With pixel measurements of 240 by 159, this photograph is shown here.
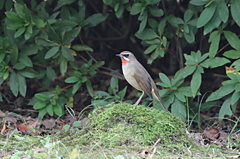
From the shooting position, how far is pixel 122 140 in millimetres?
4957

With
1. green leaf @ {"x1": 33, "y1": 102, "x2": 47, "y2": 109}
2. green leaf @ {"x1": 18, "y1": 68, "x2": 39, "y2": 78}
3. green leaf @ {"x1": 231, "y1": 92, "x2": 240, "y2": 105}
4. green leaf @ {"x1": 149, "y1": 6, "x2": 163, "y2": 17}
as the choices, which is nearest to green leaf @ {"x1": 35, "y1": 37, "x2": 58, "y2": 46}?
green leaf @ {"x1": 18, "y1": 68, "x2": 39, "y2": 78}

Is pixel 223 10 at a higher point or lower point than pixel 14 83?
higher

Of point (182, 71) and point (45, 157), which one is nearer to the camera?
point (45, 157)

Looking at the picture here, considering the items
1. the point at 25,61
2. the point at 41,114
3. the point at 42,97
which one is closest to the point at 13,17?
the point at 25,61

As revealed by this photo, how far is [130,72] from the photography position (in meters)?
7.16

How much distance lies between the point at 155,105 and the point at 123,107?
1702 mm

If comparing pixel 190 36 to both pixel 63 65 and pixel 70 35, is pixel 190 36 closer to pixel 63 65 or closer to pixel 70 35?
pixel 70 35

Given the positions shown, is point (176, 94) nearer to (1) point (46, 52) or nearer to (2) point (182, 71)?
(2) point (182, 71)

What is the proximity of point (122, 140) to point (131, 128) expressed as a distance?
0.28m

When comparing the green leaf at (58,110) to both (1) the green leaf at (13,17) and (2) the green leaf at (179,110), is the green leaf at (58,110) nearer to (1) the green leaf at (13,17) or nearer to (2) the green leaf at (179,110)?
(1) the green leaf at (13,17)

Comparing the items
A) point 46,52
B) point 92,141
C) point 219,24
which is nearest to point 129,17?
point 46,52

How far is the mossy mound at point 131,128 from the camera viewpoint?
5003 millimetres

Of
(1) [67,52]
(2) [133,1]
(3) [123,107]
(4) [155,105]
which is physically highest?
(2) [133,1]

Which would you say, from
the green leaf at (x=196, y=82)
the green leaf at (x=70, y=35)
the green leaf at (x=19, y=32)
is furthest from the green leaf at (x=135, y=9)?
the green leaf at (x=19, y=32)
